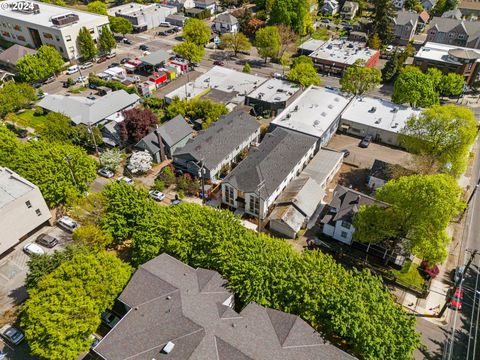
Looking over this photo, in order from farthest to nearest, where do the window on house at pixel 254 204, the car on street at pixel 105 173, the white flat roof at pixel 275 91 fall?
the white flat roof at pixel 275 91, the car on street at pixel 105 173, the window on house at pixel 254 204

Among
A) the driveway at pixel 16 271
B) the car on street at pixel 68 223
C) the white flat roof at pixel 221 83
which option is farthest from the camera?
the white flat roof at pixel 221 83

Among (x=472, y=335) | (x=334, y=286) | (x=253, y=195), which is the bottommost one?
(x=472, y=335)

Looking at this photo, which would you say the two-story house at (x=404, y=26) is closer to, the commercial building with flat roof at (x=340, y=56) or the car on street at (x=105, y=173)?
the commercial building with flat roof at (x=340, y=56)

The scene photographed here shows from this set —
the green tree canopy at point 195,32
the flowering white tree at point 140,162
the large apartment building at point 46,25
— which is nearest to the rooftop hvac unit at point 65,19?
the large apartment building at point 46,25

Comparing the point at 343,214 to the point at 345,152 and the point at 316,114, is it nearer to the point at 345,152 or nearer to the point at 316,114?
the point at 345,152

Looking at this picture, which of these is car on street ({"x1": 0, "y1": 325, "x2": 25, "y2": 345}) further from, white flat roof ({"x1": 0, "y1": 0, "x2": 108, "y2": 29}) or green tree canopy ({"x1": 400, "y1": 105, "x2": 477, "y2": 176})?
white flat roof ({"x1": 0, "y1": 0, "x2": 108, "y2": 29})

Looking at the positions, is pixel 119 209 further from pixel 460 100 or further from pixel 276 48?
pixel 460 100

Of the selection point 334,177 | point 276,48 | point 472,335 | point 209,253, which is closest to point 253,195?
point 209,253

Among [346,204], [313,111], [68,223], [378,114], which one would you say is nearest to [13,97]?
[68,223]
